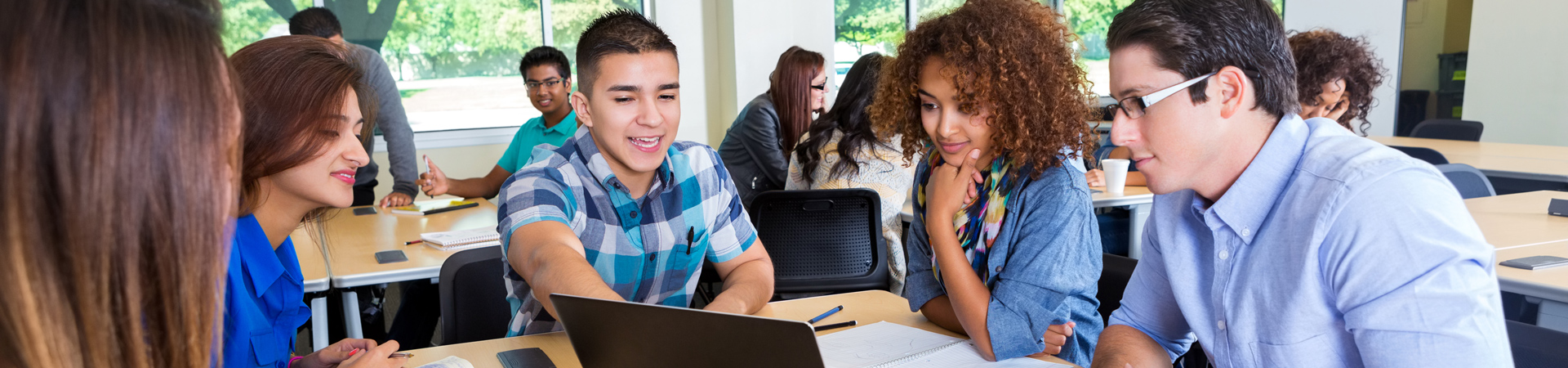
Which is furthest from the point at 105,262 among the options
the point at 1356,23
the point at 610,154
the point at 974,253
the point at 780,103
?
the point at 1356,23

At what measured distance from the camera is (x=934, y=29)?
167cm

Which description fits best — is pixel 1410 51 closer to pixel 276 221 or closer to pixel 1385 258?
pixel 1385 258

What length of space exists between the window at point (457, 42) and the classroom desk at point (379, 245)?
7.28 feet

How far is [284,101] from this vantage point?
4.46 feet

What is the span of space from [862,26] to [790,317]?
5.05 metres

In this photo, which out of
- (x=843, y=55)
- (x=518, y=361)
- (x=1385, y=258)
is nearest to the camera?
(x=1385, y=258)

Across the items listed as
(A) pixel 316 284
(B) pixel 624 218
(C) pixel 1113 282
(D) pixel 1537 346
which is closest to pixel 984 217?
(C) pixel 1113 282

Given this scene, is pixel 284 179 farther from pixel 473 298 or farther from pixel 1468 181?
pixel 1468 181

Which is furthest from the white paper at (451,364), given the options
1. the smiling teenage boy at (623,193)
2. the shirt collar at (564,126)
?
the shirt collar at (564,126)

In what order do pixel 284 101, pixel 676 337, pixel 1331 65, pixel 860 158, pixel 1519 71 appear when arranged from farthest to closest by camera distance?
pixel 1519 71, pixel 860 158, pixel 1331 65, pixel 284 101, pixel 676 337

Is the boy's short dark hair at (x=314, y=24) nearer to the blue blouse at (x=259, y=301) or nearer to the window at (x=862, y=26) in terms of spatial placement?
the blue blouse at (x=259, y=301)

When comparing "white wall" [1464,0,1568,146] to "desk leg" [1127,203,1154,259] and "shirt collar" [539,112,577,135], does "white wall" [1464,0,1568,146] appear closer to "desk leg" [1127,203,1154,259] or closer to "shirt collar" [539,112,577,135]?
"desk leg" [1127,203,1154,259]

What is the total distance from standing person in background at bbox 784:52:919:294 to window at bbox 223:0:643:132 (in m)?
2.65

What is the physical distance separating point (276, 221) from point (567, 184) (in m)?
0.49
